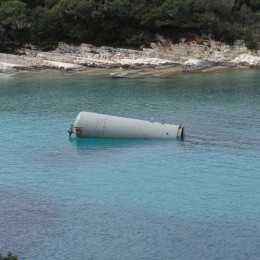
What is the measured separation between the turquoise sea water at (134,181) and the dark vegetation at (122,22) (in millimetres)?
30289

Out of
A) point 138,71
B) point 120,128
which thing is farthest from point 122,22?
point 120,128

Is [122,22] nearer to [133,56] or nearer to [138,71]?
[133,56]

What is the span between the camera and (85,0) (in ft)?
371

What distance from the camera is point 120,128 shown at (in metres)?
62.0

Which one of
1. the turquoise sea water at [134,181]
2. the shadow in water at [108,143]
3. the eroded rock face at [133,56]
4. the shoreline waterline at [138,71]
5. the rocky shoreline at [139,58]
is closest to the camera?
the turquoise sea water at [134,181]

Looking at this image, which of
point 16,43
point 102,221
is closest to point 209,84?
point 16,43

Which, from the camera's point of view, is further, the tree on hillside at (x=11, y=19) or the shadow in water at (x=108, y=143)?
the tree on hillside at (x=11, y=19)

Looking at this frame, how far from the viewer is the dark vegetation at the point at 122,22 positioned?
110375 mm

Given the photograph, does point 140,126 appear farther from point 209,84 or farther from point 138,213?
point 209,84

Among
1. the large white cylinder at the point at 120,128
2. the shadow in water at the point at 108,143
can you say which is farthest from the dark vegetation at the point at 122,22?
the shadow in water at the point at 108,143

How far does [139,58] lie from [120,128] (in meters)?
47.2

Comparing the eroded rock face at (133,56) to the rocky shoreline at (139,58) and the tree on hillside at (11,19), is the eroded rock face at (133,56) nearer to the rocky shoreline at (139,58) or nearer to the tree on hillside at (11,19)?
the rocky shoreline at (139,58)

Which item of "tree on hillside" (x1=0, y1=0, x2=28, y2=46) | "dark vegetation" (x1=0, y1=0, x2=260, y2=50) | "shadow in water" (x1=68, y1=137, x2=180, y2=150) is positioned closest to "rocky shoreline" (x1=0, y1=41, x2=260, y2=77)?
"dark vegetation" (x1=0, y1=0, x2=260, y2=50)

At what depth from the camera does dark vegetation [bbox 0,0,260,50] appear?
110m
